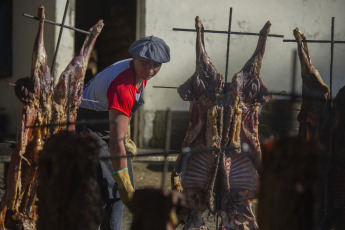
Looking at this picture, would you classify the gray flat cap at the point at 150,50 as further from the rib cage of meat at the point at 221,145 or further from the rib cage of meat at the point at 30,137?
the rib cage of meat at the point at 30,137

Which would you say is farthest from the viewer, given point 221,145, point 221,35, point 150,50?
point 221,35

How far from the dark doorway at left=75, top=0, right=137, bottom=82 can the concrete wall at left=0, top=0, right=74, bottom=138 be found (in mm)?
1105

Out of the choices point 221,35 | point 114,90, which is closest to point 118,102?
point 114,90

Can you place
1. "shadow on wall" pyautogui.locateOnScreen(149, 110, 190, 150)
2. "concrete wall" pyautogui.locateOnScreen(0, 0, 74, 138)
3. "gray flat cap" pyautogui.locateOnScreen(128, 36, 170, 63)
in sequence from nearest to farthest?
"gray flat cap" pyautogui.locateOnScreen(128, 36, 170, 63), "concrete wall" pyautogui.locateOnScreen(0, 0, 74, 138), "shadow on wall" pyautogui.locateOnScreen(149, 110, 190, 150)

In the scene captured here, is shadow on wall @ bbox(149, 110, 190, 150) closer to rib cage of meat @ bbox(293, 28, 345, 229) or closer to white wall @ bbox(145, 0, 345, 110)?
white wall @ bbox(145, 0, 345, 110)

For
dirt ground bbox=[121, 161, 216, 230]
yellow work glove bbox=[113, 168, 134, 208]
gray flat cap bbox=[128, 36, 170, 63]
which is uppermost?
gray flat cap bbox=[128, 36, 170, 63]

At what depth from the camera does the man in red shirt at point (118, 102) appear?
475 centimetres

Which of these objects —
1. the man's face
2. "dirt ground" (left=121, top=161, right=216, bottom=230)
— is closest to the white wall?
"dirt ground" (left=121, top=161, right=216, bottom=230)

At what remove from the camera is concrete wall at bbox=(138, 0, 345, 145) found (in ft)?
31.6

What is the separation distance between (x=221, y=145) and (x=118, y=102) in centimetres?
107

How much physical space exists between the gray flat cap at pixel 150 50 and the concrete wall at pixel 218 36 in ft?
14.5

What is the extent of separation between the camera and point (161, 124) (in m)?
9.87

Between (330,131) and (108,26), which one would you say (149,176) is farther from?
(330,131)

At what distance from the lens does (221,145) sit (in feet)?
17.3
